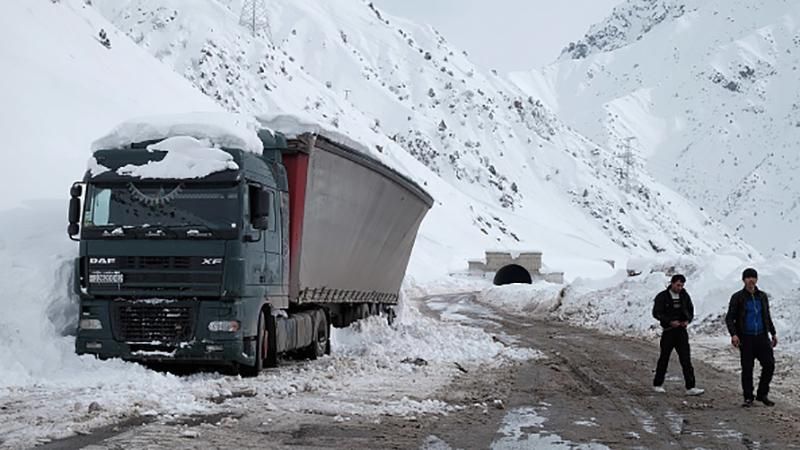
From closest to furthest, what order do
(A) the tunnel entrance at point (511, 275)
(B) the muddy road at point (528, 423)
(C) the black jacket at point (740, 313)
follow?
(B) the muddy road at point (528, 423), (C) the black jacket at point (740, 313), (A) the tunnel entrance at point (511, 275)

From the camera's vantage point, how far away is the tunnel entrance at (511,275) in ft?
251

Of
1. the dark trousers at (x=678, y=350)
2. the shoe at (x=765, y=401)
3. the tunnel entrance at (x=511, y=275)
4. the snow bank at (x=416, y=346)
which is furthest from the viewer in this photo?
the tunnel entrance at (x=511, y=275)

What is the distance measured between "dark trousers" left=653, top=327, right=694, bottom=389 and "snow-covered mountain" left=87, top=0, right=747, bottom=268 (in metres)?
73.7

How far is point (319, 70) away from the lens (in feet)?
475

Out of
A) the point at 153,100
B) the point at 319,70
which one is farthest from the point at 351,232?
the point at 319,70

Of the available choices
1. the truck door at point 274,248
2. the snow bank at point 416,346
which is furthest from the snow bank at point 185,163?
the snow bank at point 416,346

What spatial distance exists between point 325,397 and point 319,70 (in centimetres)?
13602

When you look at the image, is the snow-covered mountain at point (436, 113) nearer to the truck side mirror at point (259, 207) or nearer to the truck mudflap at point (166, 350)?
the truck side mirror at point (259, 207)

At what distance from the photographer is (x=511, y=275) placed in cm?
7850

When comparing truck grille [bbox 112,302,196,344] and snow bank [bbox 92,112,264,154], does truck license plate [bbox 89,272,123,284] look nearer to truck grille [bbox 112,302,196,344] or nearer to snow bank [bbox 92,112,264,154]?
truck grille [bbox 112,302,196,344]

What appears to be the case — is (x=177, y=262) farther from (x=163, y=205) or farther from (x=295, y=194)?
(x=295, y=194)

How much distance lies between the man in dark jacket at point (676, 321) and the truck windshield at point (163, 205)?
20.4 ft

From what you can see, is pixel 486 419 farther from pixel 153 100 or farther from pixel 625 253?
pixel 625 253

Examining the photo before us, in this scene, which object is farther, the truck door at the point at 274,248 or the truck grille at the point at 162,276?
the truck door at the point at 274,248
